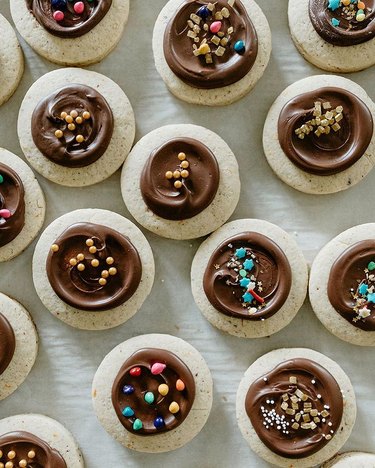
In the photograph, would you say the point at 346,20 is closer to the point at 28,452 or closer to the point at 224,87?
the point at 224,87

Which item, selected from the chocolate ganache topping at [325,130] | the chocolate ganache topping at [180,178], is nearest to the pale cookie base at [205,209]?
the chocolate ganache topping at [180,178]

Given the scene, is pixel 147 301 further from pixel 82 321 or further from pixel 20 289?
pixel 20 289

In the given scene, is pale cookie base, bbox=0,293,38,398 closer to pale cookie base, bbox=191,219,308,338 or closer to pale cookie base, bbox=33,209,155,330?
pale cookie base, bbox=33,209,155,330

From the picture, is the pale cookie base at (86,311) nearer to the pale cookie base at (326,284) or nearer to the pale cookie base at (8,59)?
the pale cookie base at (8,59)

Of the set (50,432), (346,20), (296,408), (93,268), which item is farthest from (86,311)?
(346,20)

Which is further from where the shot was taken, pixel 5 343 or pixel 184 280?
pixel 184 280
